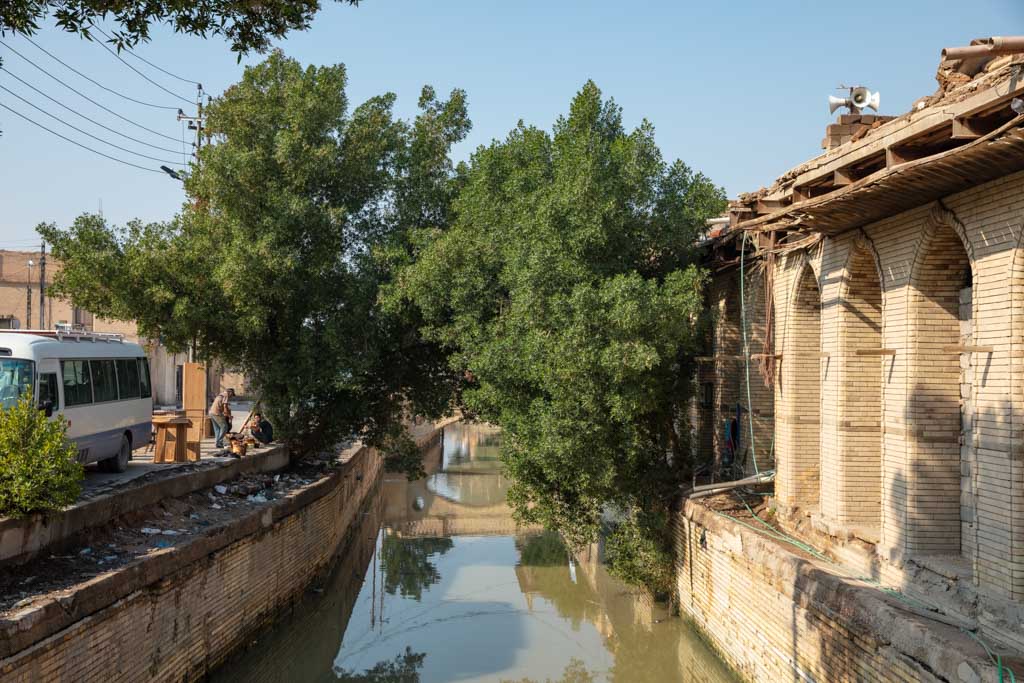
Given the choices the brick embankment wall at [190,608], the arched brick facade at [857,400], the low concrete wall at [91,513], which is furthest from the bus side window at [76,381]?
the arched brick facade at [857,400]

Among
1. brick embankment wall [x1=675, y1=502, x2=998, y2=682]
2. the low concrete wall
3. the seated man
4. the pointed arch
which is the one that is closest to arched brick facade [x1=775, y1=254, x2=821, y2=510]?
brick embankment wall [x1=675, y1=502, x2=998, y2=682]

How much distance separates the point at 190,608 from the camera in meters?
10.5

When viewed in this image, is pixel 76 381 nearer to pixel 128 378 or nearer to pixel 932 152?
pixel 128 378

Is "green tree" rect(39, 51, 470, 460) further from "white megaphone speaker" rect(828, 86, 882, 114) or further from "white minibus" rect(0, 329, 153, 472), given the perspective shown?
"white megaphone speaker" rect(828, 86, 882, 114)

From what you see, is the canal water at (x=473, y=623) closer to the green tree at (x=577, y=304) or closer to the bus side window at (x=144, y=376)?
the green tree at (x=577, y=304)

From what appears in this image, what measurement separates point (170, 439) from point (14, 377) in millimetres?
4480

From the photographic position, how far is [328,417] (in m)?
18.6

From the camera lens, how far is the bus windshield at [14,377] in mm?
11383

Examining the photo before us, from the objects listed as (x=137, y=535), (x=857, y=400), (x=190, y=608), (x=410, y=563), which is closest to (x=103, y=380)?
(x=137, y=535)

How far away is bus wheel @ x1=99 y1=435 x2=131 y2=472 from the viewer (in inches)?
556

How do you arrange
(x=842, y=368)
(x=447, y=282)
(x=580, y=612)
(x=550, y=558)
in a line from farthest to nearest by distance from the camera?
1. (x=550, y=558)
2. (x=580, y=612)
3. (x=447, y=282)
4. (x=842, y=368)

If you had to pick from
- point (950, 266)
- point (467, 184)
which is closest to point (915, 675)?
point (950, 266)

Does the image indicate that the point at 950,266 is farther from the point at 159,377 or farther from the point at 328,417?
the point at 159,377

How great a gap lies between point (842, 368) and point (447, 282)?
6.70 m
